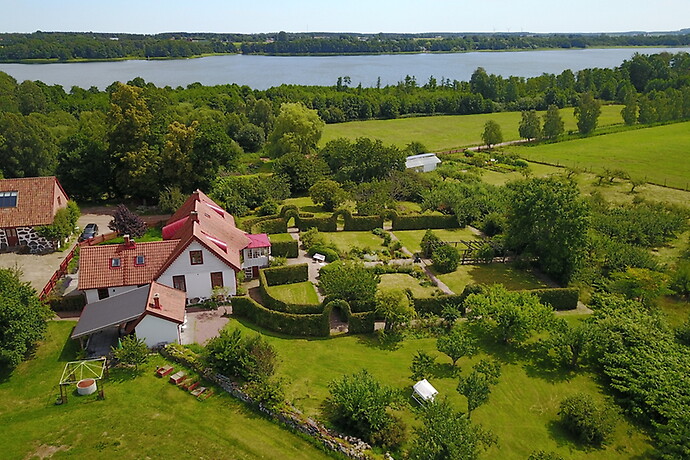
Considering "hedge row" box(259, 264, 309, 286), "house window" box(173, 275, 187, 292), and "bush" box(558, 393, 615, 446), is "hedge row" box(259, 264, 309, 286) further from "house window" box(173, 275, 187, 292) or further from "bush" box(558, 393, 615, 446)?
"bush" box(558, 393, 615, 446)

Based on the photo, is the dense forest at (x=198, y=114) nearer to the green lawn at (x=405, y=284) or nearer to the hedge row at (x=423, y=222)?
the hedge row at (x=423, y=222)

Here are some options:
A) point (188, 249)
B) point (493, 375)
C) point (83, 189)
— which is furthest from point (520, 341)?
point (83, 189)

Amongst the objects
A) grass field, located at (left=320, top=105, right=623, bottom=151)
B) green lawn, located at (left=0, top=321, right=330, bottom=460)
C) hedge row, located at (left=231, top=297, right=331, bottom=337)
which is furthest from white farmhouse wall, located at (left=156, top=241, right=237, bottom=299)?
grass field, located at (left=320, top=105, right=623, bottom=151)

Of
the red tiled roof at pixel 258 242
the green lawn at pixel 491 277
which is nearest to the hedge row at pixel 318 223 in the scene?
the red tiled roof at pixel 258 242

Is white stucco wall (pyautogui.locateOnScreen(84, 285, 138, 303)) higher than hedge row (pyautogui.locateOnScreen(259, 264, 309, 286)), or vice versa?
white stucco wall (pyautogui.locateOnScreen(84, 285, 138, 303))

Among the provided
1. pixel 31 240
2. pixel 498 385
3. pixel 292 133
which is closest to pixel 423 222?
pixel 498 385
